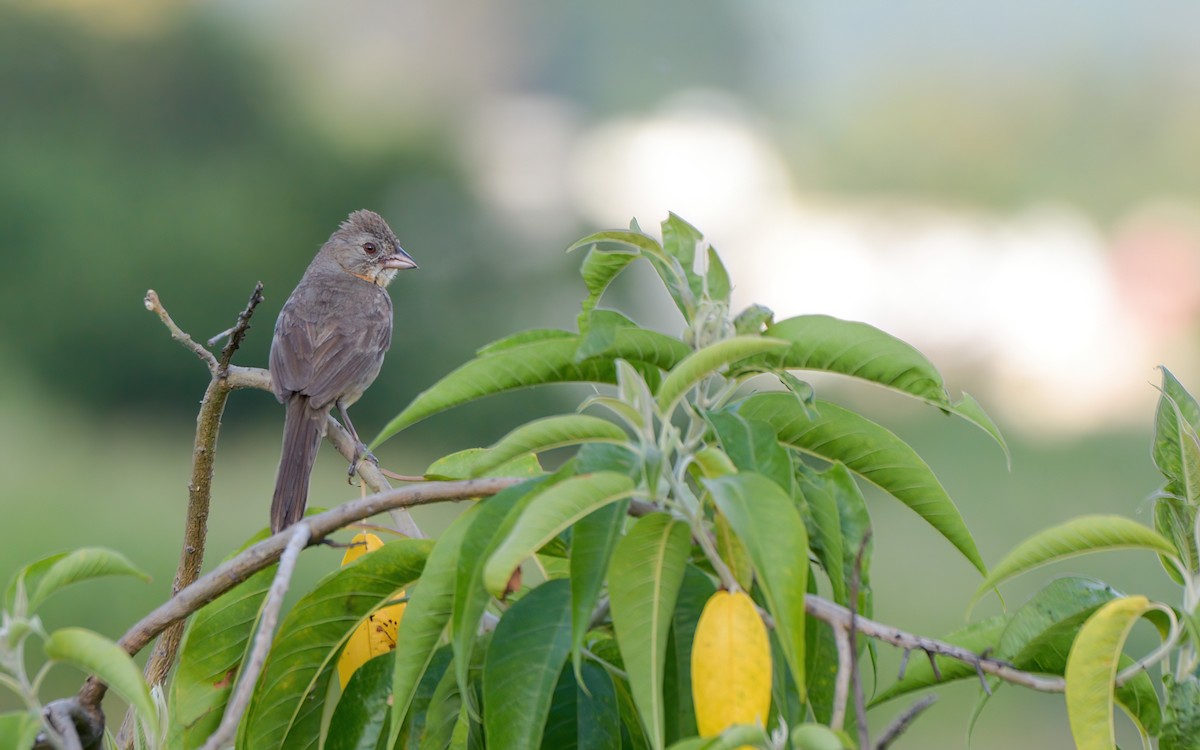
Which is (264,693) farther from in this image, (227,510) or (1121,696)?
(227,510)

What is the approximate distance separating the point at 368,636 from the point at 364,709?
110 mm

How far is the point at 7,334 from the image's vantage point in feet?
36.8

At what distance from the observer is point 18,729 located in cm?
77

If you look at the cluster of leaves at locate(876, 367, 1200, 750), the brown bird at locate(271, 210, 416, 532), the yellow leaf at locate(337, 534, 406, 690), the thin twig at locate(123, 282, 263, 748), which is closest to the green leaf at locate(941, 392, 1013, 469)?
the cluster of leaves at locate(876, 367, 1200, 750)

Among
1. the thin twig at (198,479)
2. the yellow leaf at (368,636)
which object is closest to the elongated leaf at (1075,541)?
the yellow leaf at (368,636)

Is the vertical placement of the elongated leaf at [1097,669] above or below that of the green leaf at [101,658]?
above

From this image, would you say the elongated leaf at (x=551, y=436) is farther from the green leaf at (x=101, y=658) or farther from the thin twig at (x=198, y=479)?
the thin twig at (x=198, y=479)

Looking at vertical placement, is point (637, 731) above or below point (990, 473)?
above

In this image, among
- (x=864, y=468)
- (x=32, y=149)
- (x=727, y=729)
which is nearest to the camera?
(x=727, y=729)

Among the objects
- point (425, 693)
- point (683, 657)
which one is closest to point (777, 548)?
point (683, 657)

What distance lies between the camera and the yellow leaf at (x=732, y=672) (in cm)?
75

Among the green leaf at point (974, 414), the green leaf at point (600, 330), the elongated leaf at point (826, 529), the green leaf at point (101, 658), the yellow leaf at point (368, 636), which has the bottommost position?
the yellow leaf at point (368, 636)

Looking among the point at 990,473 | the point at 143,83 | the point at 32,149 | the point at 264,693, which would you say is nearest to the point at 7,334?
the point at 32,149

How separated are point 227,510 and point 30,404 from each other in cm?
352
